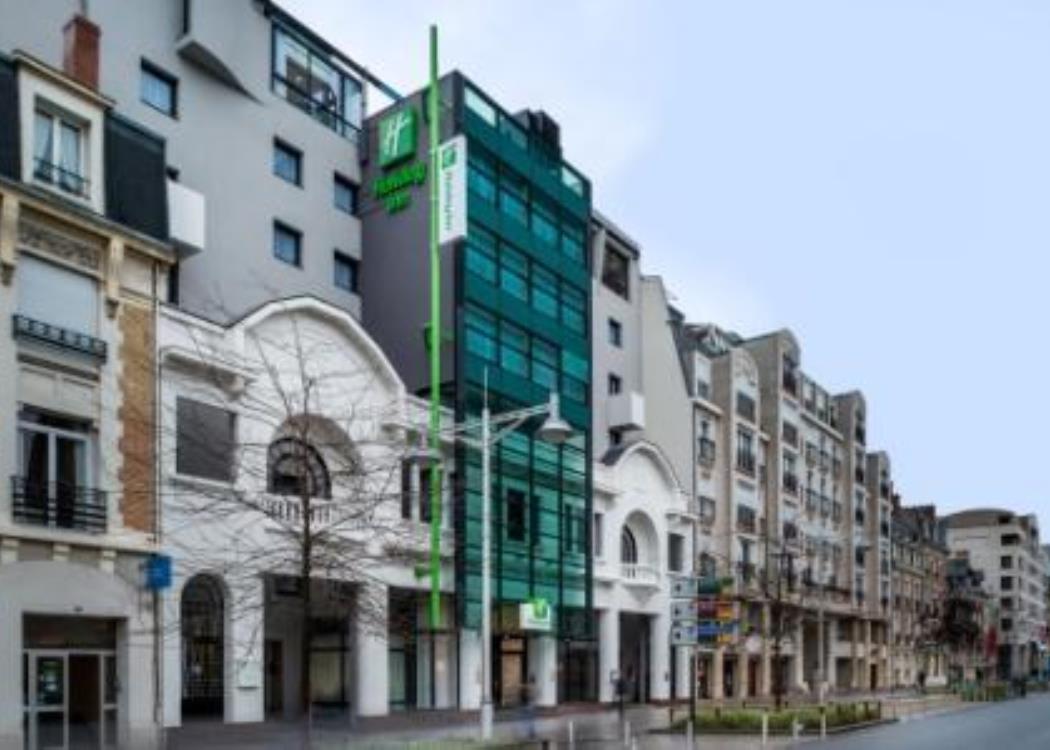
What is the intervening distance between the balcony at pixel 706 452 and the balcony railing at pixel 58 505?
126ft

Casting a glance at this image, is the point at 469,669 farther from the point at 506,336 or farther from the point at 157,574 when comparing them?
the point at 157,574

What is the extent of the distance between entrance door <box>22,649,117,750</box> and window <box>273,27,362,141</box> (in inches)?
756

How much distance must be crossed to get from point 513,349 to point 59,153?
19.0m

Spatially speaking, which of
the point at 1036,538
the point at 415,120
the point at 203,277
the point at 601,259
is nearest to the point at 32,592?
the point at 203,277

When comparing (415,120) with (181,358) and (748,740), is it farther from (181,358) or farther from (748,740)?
(748,740)

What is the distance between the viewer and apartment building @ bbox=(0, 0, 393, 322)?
1197 inches

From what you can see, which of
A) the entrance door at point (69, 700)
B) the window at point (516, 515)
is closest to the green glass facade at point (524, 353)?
the window at point (516, 515)

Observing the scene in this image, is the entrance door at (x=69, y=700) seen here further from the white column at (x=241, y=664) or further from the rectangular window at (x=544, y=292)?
the rectangular window at (x=544, y=292)

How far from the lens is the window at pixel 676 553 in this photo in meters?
51.2

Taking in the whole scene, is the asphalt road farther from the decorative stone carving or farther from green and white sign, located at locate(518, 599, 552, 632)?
the decorative stone carving

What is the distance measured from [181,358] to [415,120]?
13.9 m

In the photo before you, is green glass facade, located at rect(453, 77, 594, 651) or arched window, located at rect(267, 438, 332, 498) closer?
arched window, located at rect(267, 438, 332, 498)

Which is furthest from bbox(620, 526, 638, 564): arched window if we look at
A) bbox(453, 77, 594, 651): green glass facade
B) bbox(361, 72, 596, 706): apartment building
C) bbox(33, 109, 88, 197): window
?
bbox(33, 109, 88, 197): window

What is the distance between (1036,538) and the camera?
17612 centimetres
